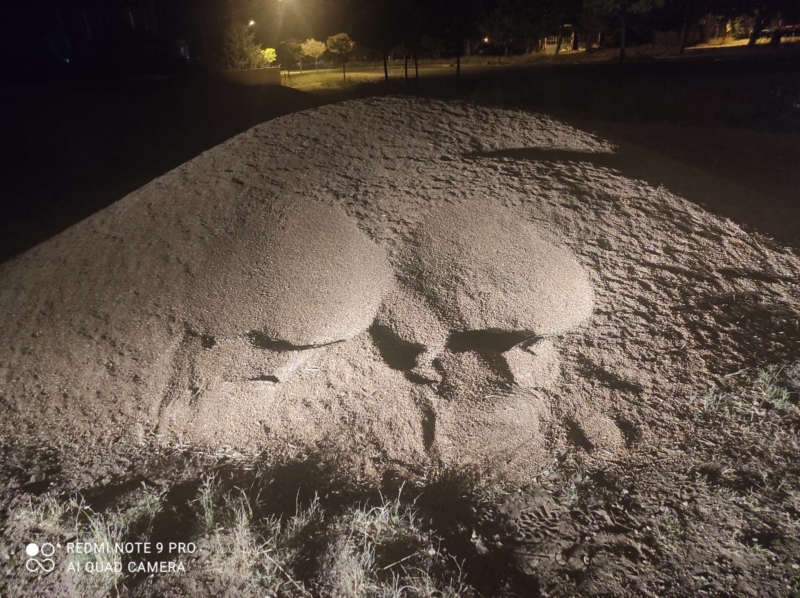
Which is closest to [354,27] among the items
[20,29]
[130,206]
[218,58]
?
[218,58]

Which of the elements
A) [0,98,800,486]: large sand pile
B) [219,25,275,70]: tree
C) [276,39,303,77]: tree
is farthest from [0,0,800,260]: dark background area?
[276,39,303,77]: tree

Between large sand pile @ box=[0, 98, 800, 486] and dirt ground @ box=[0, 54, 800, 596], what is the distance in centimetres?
2

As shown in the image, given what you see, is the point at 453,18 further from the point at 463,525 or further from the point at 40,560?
the point at 40,560

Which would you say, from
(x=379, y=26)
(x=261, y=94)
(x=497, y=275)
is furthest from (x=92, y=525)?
(x=379, y=26)

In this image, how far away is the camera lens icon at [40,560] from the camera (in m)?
2.58

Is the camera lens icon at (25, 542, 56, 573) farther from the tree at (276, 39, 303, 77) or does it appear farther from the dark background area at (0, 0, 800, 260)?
the tree at (276, 39, 303, 77)

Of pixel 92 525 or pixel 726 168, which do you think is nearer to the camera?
pixel 92 525

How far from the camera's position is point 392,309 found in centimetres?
401

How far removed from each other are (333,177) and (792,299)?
4181 millimetres

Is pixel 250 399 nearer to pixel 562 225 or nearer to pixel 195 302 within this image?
pixel 195 302

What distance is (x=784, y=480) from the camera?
2.78 meters

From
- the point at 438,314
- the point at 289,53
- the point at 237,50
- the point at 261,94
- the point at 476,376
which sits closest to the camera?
the point at 476,376

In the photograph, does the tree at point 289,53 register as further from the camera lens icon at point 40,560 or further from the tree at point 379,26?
the camera lens icon at point 40,560

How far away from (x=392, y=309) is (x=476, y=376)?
34.0 inches
